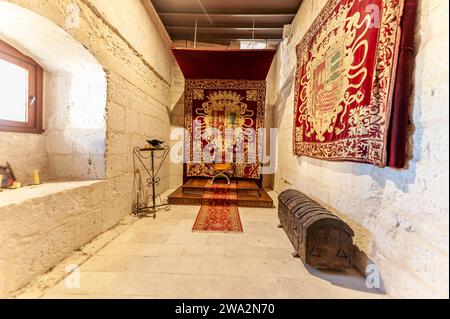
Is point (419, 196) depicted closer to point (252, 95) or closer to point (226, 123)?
point (226, 123)

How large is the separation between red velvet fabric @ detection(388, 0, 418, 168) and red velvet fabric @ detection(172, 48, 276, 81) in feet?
7.99

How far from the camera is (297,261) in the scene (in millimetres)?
1780

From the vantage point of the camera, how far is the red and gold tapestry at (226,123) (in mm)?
4664

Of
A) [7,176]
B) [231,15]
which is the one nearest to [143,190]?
[7,176]

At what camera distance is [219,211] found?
10.3 feet

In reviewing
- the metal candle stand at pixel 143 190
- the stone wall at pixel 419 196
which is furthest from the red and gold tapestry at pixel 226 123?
the stone wall at pixel 419 196

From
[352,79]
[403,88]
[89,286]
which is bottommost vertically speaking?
[89,286]

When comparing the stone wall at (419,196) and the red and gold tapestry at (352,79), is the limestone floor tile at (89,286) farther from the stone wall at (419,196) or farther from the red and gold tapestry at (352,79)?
the red and gold tapestry at (352,79)

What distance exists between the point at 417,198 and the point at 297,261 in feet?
3.40

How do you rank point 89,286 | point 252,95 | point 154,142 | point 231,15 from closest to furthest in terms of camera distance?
point 89,286 → point 154,142 → point 231,15 → point 252,95

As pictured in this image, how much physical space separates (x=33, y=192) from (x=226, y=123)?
3635 mm

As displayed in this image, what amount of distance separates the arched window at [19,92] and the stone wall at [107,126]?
202 millimetres

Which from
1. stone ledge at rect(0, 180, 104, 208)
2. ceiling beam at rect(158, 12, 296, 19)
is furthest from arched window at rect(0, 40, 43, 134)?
ceiling beam at rect(158, 12, 296, 19)

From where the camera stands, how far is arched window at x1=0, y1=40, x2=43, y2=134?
70.1 inches
